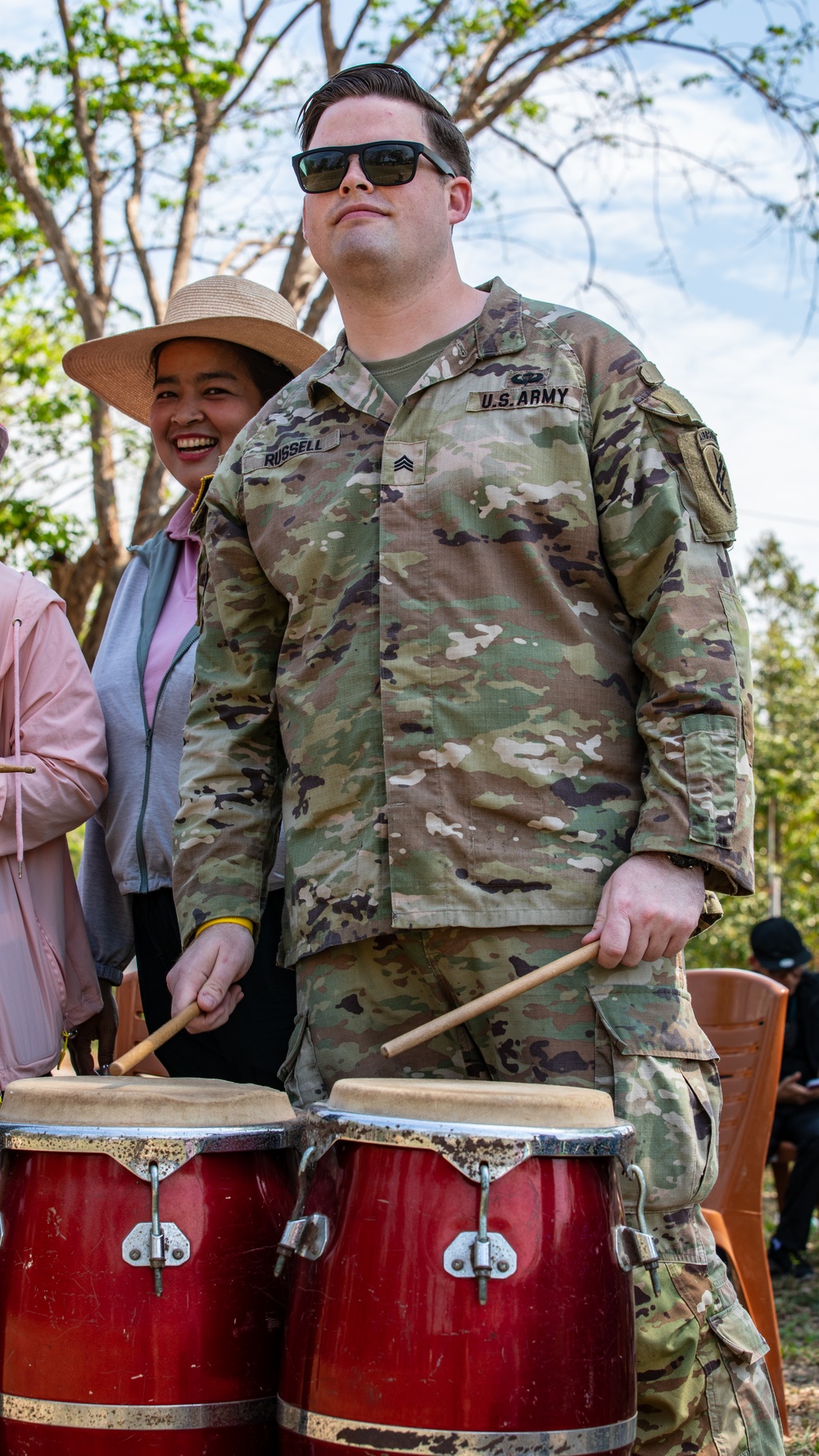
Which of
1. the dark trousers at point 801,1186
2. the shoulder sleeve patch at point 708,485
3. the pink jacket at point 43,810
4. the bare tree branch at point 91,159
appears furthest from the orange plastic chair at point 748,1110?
the bare tree branch at point 91,159

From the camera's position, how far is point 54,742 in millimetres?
2859

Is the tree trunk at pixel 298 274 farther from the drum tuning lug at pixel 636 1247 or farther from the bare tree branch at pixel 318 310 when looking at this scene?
the drum tuning lug at pixel 636 1247

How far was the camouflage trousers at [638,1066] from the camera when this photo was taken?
1.86m

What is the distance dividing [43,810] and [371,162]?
1386 millimetres

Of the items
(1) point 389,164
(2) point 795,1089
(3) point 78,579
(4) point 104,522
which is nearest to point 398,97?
(1) point 389,164

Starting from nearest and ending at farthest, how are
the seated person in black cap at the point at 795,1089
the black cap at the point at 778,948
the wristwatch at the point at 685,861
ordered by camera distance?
the wristwatch at the point at 685,861
the seated person in black cap at the point at 795,1089
the black cap at the point at 778,948

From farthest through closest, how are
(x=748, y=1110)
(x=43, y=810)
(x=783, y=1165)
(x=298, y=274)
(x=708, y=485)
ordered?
(x=298, y=274)
(x=783, y=1165)
(x=748, y=1110)
(x=43, y=810)
(x=708, y=485)

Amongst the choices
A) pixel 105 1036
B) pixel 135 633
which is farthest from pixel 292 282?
pixel 105 1036

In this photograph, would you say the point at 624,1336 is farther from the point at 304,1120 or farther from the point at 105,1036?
the point at 105,1036

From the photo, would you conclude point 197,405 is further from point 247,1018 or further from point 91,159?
point 91,159

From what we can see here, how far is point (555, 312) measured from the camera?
2260 mm

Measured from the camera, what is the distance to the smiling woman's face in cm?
323

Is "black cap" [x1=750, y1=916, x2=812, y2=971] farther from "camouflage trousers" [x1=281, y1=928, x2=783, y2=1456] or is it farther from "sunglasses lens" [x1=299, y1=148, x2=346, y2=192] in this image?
"sunglasses lens" [x1=299, y1=148, x2=346, y2=192]

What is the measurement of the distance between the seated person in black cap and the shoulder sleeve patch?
4.43 m
